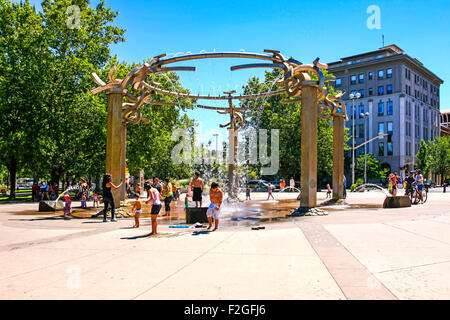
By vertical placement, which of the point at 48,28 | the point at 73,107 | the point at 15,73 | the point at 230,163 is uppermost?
the point at 48,28

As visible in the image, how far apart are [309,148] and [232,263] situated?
8.21 metres

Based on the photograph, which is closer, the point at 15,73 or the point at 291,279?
the point at 291,279

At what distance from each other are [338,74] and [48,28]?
198 ft

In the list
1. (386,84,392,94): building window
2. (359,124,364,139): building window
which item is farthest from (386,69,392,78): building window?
(359,124,364,139): building window

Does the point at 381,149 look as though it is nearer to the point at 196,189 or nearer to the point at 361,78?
the point at 361,78

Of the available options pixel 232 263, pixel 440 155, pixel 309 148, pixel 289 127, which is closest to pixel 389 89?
pixel 440 155

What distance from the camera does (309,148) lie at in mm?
13406

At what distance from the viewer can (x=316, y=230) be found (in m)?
9.68

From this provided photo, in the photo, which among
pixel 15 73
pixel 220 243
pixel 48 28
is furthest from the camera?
pixel 48 28
